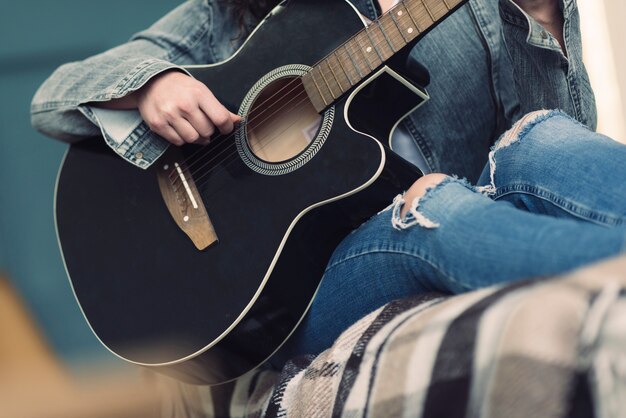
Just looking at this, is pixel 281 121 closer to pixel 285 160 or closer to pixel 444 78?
pixel 285 160

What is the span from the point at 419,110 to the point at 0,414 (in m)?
0.87

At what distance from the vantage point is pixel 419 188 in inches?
35.8

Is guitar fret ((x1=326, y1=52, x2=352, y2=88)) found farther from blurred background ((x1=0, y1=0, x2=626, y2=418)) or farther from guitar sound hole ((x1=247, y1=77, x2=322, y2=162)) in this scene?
blurred background ((x1=0, y1=0, x2=626, y2=418))

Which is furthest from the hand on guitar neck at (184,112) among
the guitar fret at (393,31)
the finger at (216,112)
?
the guitar fret at (393,31)

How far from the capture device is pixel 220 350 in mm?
945

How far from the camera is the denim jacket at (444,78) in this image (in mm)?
1056

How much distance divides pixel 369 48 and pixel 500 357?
0.60 meters

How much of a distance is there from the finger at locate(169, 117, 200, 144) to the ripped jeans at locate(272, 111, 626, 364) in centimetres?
26

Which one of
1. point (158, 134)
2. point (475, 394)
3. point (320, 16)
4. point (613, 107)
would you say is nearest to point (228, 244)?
point (158, 134)

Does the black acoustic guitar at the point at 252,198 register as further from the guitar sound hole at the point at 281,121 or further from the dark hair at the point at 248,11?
the dark hair at the point at 248,11

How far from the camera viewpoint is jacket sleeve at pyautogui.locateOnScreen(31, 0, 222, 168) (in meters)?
1.07

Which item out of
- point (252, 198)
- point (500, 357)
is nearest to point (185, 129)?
point (252, 198)

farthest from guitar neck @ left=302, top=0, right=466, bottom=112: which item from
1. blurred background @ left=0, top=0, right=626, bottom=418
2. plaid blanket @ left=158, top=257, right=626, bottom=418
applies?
blurred background @ left=0, top=0, right=626, bottom=418

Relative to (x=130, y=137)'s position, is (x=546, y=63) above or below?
below
